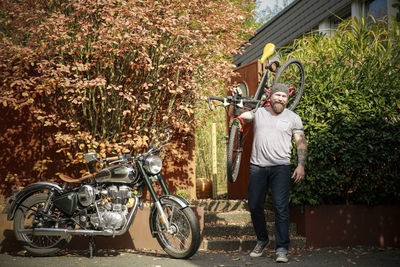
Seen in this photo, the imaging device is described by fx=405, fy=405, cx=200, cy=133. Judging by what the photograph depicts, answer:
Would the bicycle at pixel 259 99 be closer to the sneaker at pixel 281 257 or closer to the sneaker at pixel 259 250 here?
the sneaker at pixel 259 250

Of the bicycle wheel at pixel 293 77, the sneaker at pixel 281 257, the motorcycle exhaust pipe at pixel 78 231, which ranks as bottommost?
the sneaker at pixel 281 257

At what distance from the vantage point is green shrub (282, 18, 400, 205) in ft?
17.5

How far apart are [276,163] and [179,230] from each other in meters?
1.37

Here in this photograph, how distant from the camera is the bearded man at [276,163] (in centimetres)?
458

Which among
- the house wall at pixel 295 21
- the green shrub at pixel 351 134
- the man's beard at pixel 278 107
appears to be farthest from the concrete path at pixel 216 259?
the house wall at pixel 295 21

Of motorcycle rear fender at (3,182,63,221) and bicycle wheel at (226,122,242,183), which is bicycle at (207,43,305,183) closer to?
bicycle wheel at (226,122,242,183)

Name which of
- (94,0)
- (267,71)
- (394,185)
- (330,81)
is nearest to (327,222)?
(394,185)

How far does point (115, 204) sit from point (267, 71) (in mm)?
2892

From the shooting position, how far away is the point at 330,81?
557cm

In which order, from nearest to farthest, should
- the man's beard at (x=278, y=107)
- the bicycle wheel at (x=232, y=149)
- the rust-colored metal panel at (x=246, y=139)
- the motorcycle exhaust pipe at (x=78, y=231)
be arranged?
the motorcycle exhaust pipe at (x=78, y=231) → the man's beard at (x=278, y=107) → the bicycle wheel at (x=232, y=149) → the rust-colored metal panel at (x=246, y=139)

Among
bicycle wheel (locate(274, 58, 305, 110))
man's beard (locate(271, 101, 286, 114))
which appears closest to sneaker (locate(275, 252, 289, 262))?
man's beard (locate(271, 101, 286, 114))

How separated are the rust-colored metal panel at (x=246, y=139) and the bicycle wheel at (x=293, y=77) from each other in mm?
785

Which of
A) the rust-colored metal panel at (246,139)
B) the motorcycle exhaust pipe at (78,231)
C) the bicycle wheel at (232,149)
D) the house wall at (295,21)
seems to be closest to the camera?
the motorcycle exhaust pipe at (78,231)

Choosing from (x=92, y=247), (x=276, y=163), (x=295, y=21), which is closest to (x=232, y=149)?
(x=276, y=163)
